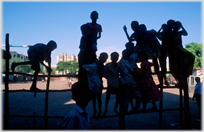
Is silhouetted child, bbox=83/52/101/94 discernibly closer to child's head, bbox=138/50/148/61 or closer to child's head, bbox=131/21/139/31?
child's head, bbox=138/50/148/61

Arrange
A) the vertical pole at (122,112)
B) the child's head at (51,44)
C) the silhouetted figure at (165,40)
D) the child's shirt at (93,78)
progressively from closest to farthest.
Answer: the child's shirt at (93,78) → the vertical pole at (122,112) → the child's head at (51,44) → the silhouetted figure at (165,40)

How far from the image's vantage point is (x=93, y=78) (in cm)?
299

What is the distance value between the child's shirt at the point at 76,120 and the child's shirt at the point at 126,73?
150cm

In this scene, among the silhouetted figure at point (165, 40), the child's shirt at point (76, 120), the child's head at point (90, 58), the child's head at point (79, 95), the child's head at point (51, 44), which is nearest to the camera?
the child's shirt at point (76, 120)

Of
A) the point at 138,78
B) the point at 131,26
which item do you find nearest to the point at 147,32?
the point at 131,26

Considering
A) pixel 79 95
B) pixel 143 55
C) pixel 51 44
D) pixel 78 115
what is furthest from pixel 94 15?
pixel 78 115

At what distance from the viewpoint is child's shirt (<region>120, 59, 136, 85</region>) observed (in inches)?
127

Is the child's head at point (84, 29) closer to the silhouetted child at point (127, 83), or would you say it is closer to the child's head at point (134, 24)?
the silhouetted child at point (127, 83)

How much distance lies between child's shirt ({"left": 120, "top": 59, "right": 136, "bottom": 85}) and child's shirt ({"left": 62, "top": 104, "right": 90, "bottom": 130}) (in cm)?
150

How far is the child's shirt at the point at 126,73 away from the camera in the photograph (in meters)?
3.23

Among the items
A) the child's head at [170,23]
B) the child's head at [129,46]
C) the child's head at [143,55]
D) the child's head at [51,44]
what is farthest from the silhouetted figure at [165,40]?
the child's head at [51,44]

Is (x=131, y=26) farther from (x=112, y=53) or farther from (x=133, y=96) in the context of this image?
(x=133, y=96)

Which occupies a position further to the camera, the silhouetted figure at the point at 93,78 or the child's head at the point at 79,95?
the silhouetted figure at the point at 93,78

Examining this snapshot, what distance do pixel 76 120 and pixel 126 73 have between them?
1726mm
